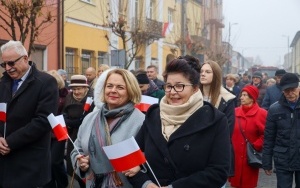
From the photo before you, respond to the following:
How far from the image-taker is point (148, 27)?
26.3 m

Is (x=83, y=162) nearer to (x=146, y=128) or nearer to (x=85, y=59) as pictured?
(x=146, y=128)

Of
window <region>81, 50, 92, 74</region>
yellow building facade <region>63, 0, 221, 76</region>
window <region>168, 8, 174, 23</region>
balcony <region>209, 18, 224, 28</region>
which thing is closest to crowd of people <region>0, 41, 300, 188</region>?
yellow building facade <region>63, 0, 221, 76</region>

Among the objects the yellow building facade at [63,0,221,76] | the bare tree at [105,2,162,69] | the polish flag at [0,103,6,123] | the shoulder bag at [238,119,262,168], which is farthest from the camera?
the yellow building facade at [63,0,221,76]

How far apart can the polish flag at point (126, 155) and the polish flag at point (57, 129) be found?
3.79 ft

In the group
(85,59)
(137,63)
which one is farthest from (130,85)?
(137,63)

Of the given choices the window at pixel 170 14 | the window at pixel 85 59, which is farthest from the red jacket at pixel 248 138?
the window at pixel 170 14

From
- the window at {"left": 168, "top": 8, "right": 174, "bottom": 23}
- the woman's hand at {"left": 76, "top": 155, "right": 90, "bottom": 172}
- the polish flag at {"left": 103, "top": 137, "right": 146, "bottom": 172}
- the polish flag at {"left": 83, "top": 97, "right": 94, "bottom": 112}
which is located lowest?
the woman's hand at {"left": 76, "top": 155, "right": 90, "bottom": 172}

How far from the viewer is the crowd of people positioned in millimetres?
3684

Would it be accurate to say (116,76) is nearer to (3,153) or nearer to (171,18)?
(3,153)

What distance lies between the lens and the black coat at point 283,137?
20.5 ft

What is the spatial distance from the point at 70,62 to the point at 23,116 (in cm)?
1551

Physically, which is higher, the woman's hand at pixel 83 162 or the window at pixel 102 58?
the window at pixel 102 58

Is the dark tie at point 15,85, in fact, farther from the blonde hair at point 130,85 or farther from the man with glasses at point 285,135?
the man with glasses at point 285,135

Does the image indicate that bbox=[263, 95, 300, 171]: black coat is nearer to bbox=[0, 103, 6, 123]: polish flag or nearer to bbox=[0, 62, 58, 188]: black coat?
bbox=[0, 62, 58, 188]: black coat
